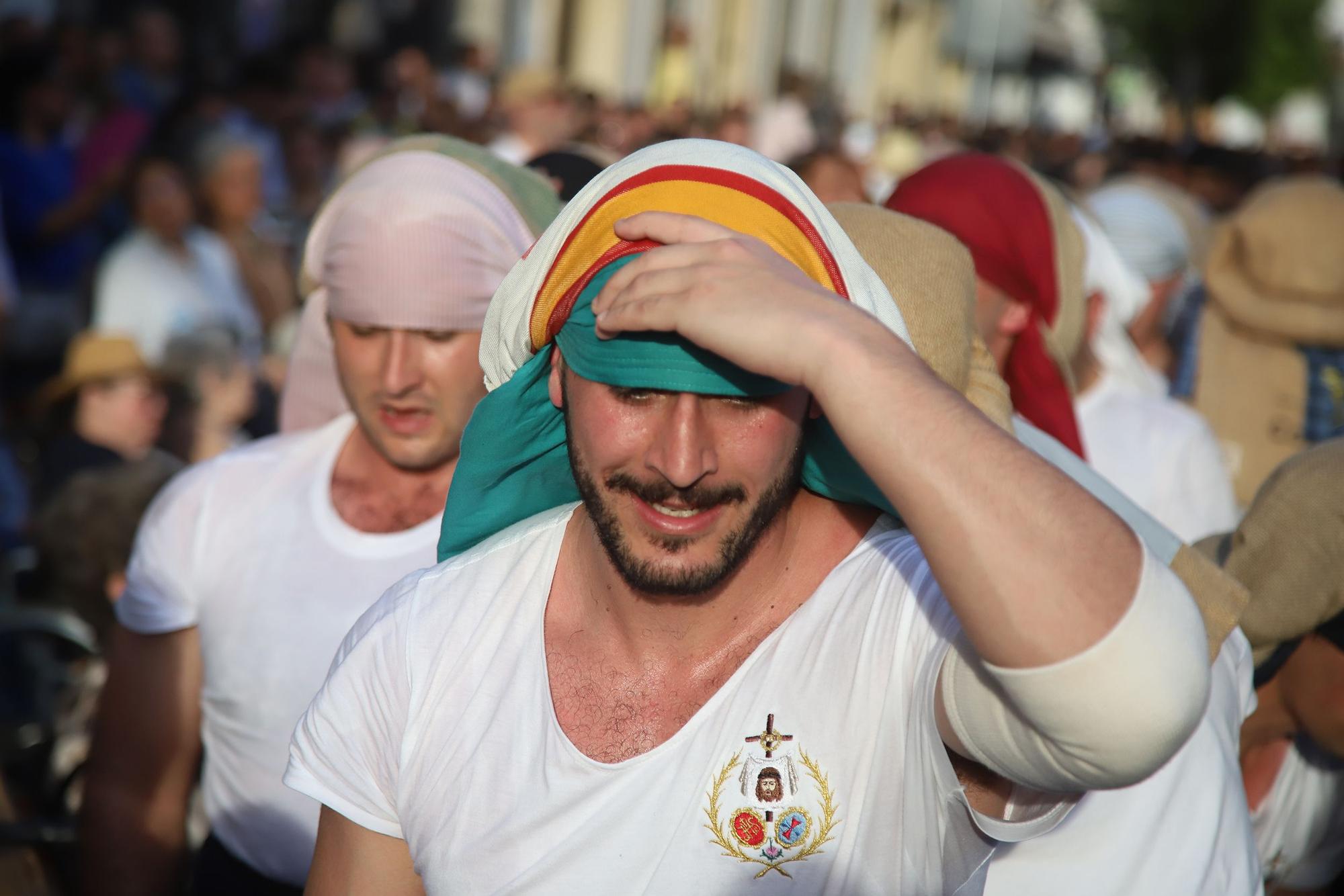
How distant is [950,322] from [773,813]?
1.12 meters

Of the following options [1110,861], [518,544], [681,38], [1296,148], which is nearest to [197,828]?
[518,544]

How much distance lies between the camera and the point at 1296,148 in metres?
33.2

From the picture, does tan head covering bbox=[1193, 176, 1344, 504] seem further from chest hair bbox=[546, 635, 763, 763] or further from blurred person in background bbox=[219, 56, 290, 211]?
blurred person in background bbox=[219, 56, 290, 211]

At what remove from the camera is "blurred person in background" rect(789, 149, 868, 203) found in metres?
5.85

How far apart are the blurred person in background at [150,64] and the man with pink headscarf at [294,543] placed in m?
7.02

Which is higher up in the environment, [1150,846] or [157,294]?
[1150,846]

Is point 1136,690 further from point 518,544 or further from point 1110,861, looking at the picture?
point 518,544

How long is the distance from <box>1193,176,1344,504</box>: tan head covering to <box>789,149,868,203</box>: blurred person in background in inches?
60.2

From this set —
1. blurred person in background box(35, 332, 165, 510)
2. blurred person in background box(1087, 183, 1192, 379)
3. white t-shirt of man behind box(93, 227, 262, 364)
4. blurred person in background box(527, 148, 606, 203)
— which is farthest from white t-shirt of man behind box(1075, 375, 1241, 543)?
white t-shirt of man behind box(93, 227, 262, 364)

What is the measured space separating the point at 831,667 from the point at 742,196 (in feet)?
2.36

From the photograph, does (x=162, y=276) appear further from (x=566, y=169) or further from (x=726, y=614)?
(x=726, y=614)

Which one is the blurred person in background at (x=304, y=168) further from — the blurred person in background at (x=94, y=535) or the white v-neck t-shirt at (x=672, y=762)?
the white v-neck t-shirt at (x=672, y=762)

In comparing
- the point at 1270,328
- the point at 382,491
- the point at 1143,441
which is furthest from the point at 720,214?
the point at 1270,328

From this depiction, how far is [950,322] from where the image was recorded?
2873 millimetres
